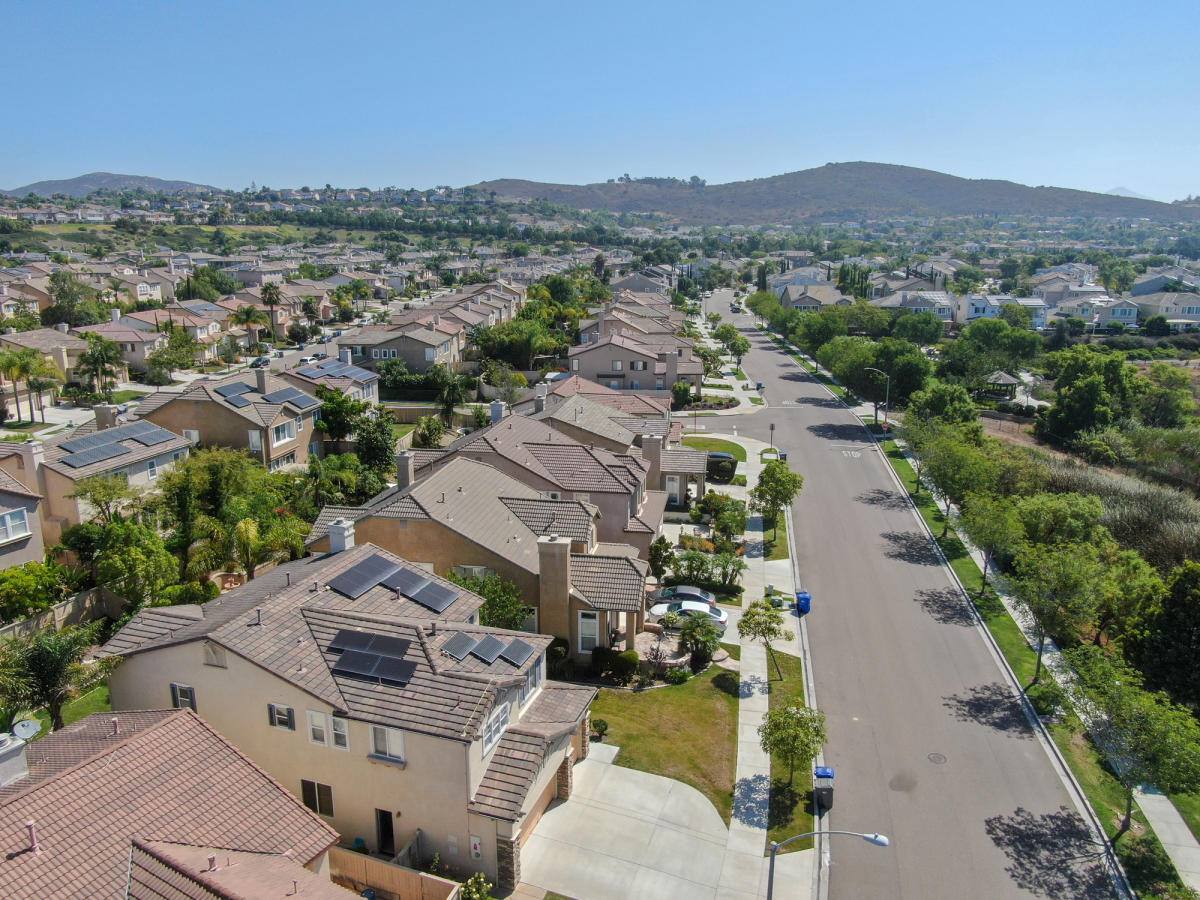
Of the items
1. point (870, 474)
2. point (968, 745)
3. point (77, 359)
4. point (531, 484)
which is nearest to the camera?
point (968, 745)

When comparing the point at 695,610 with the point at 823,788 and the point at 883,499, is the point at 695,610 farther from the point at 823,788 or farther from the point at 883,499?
the point at 883,499

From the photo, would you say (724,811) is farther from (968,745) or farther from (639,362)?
(639,362)

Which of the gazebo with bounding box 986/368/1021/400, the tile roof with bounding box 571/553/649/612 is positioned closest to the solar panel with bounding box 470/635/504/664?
the tile roof with bounding box 571/553/649/612

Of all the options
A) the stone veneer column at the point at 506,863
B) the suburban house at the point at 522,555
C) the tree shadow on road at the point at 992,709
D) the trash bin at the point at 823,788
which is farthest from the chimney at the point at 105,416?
the tree shadow on road at the point at 992,709

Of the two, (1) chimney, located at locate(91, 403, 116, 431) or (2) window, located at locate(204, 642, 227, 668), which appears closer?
(2) window, located at locate(204, 642, 227, 668)

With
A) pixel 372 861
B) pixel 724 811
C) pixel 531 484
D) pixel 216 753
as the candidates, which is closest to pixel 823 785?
pixel 724 811

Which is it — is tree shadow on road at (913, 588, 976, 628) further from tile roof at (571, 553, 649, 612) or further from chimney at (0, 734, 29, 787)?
chimney at (0, 734, 29, 787)

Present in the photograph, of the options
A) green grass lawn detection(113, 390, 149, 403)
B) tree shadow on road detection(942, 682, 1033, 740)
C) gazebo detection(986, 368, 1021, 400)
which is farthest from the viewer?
gazebo detection(986, 368, 1021, 400)
